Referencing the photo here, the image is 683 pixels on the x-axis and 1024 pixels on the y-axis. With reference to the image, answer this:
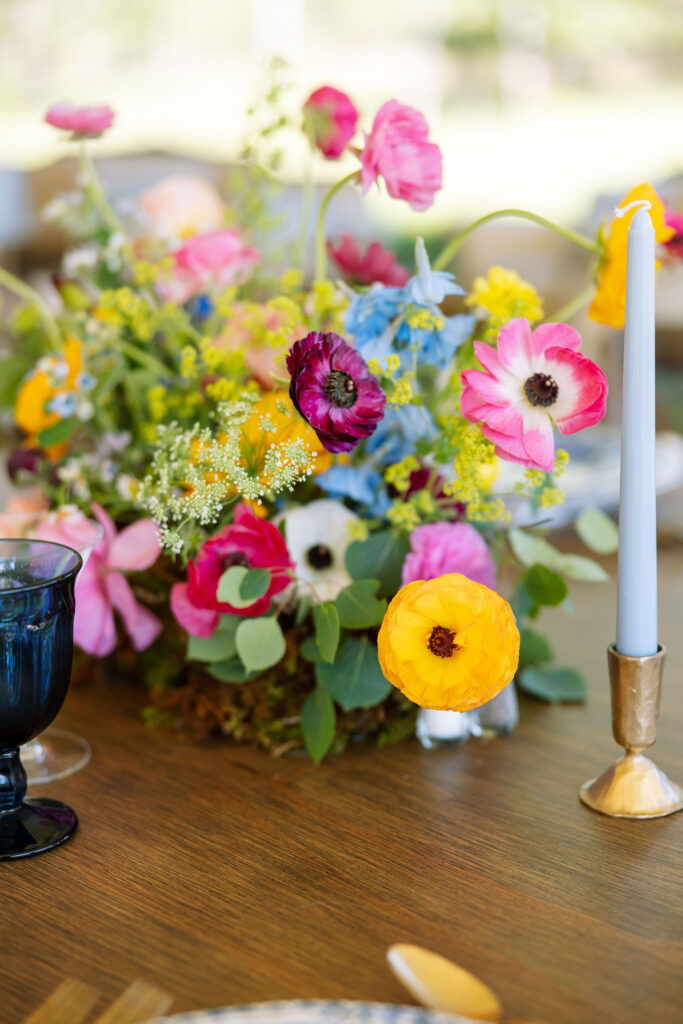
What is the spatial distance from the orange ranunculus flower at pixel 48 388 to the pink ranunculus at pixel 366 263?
0.79ft

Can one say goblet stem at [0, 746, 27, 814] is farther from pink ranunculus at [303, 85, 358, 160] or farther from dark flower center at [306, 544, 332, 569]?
pink ranunculus at [303, 85, 358, 160]

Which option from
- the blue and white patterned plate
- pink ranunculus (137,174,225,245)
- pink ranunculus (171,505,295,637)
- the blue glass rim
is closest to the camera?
the blue and white patterned plate

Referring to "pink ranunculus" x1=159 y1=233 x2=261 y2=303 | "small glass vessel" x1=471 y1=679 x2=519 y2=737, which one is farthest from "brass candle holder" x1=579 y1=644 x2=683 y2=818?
"pink ranunculus" x1=159 y1=233 x2=261 y2=303

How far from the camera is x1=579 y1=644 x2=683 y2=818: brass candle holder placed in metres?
0.59

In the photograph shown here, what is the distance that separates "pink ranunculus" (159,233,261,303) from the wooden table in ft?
1.22

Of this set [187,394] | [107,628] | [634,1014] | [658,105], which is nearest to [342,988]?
[634,1014]

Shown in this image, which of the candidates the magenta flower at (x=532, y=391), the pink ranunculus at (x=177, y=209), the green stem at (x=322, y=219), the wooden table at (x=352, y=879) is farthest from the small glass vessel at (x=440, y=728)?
the pink ranunculus at (x=177, y=209)

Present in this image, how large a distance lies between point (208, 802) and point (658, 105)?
6.42m

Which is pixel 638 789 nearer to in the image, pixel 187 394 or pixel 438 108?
pixel 187 394

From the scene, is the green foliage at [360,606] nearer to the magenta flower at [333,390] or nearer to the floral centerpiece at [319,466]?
the floral centerpiece at [319,466]

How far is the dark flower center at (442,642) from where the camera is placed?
54 cm

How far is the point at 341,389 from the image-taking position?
0.57 meters

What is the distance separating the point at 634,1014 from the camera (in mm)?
424

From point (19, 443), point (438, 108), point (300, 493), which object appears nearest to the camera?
point (300, 493)
